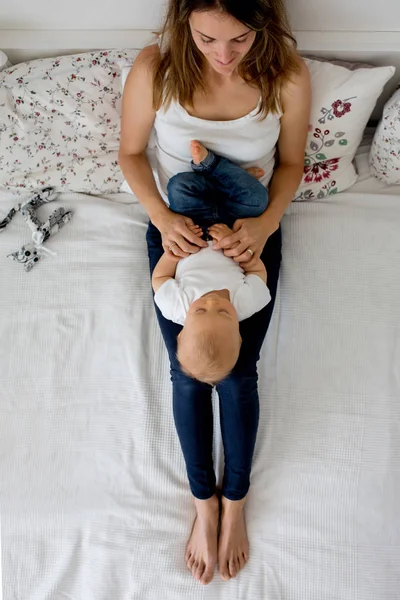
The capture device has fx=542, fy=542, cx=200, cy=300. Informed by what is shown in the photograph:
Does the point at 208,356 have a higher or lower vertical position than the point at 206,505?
higher

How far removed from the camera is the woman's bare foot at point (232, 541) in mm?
1229

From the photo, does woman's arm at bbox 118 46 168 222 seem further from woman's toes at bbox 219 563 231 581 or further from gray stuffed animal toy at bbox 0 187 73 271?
woman's toes at bbox 219 563 231 581

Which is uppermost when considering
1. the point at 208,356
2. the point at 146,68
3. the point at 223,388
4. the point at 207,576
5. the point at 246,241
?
the point at 146,68

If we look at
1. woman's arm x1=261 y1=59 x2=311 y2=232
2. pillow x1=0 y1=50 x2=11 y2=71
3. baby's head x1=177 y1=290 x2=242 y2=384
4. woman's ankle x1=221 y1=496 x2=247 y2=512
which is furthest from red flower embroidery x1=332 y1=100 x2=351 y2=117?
woman's ankle x1=221 y1=496 x2=247 y2=512

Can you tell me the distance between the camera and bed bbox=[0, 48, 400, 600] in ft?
4.03

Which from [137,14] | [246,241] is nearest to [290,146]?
[246,241]

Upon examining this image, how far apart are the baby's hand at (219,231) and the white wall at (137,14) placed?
560 millimetres

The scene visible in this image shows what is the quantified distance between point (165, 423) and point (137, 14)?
3.34 ft

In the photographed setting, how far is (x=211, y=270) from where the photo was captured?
4.06 ft

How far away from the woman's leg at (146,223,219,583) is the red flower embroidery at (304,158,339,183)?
60 cm

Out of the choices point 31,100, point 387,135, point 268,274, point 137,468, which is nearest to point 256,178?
point 268,274

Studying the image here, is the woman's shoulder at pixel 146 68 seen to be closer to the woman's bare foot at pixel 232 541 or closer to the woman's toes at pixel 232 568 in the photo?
the woman's bare foot at pixel 232 541

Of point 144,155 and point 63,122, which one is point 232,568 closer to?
point 144,155

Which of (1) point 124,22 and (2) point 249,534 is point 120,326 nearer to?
(2) point 249,534
